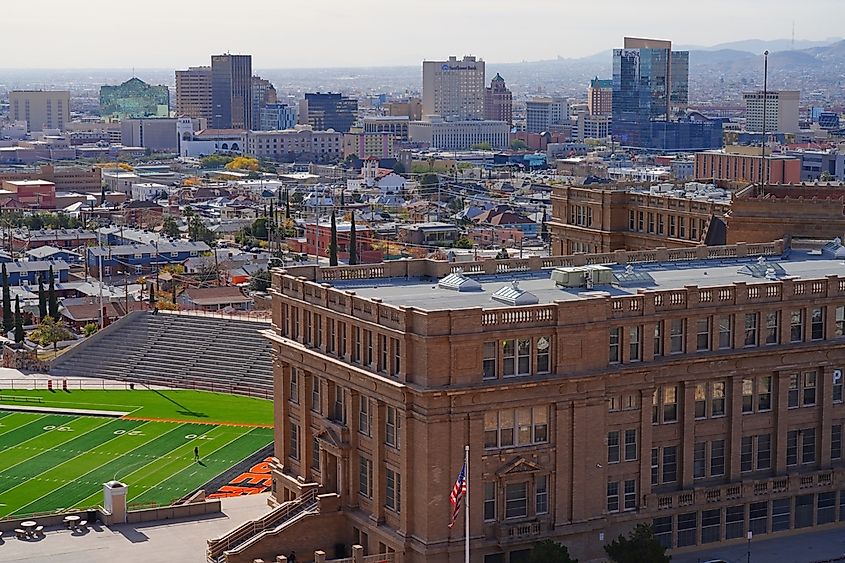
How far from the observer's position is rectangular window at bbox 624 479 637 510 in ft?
202

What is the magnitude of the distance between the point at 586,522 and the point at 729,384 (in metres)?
8.53

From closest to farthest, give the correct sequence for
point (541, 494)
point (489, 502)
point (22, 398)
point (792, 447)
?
point (489, 502), point (541, 494), point (792, 447), point (22, 398)

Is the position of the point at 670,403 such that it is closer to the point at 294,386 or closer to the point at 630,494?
the point at 630,494

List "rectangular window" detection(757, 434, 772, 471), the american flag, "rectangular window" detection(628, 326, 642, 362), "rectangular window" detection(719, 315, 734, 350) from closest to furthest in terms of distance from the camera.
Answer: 1. the american flag
2. "rectangular window" detection(628, 326, 642, 362)
3. "rectangular window" detection(719, 315, 734, 350)
4. "rectangular window" detection(757, 434, 772, 471)

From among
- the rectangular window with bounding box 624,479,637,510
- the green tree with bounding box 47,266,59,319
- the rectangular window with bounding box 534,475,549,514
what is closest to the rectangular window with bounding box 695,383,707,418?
the rectangular window with bounding box 624,479,637,510

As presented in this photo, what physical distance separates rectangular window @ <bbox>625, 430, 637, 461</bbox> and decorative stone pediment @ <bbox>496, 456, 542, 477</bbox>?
4591 millimetres

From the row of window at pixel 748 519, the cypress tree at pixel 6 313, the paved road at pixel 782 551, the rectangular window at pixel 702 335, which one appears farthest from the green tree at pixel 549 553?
the cypress tree at pixel 6 313

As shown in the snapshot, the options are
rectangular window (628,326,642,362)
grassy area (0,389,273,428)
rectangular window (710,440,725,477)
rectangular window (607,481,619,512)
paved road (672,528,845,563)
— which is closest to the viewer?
rectangular window (628,326,642,362)

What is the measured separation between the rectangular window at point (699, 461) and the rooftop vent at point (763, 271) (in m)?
8.76

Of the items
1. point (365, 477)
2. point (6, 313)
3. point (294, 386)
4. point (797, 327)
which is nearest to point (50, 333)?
point (6, 313)

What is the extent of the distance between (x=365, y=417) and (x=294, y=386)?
21.0 feet

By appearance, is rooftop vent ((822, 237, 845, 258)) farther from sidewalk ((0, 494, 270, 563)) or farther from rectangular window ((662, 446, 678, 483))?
sidewalk ((0, 494, 270, 563))

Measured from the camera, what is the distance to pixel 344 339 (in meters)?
61.9

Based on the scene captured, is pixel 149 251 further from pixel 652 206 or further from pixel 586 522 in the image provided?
pixel 586 522
